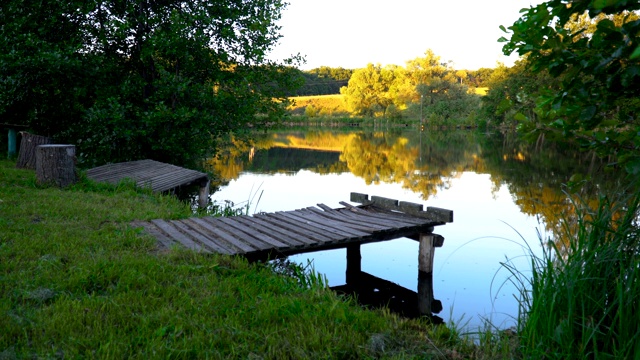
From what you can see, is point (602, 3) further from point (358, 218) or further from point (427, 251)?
point (358, 218)

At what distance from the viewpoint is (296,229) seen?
696 centimetres

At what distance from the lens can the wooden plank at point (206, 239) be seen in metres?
5.51

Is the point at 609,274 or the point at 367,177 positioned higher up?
the point at 609,274

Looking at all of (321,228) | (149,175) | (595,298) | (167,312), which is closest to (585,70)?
(595,298)

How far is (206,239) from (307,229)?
1536 millimetres

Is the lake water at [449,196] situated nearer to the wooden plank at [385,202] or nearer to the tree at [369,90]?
the wooden plank at [385,202]

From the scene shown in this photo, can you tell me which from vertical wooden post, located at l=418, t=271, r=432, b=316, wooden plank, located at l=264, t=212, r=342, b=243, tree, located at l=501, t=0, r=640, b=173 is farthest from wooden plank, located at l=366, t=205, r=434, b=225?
tree, located at l=501, t=0, r=640, b=173

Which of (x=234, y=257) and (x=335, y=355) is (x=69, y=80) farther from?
(x=335, y=355)

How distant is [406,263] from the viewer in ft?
29.8

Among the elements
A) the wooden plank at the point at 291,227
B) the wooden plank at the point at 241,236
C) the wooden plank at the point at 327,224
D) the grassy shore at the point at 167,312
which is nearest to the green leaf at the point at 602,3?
the grassy shore at the point at 167,312

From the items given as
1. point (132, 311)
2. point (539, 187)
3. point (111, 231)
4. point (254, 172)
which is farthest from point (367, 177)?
point (132, 311)

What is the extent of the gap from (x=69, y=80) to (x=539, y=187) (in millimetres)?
14484

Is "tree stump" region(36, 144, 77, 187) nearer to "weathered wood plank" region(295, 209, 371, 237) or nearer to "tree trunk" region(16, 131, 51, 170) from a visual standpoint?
"tree trunk" region(16, 131, 51, 170)

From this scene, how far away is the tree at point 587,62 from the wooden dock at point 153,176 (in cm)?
798
